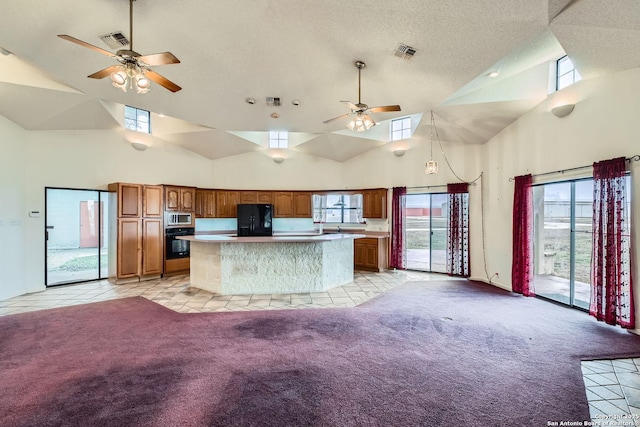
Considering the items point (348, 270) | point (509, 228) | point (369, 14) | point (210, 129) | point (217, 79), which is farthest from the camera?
point (210, 129)

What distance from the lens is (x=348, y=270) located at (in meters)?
6.05

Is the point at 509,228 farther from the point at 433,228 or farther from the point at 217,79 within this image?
the point at 217,79

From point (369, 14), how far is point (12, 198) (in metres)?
6.63

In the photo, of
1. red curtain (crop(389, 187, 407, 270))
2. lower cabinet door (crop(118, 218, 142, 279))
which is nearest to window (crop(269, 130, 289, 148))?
red curtain (crop(389, 187, 407, 270))

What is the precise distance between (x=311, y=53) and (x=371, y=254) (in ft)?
16.8

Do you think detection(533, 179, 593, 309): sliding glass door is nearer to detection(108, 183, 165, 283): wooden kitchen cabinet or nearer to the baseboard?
the baseboard

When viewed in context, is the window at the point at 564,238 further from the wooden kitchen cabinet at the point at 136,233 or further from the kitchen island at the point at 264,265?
the wooden kitchen cabinet at the point at 136,233

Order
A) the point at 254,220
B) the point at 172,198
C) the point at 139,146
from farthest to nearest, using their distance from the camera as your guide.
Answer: the point at 254,220, the point at 172,198, the point at 139,146

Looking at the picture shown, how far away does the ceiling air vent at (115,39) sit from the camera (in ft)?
9.98

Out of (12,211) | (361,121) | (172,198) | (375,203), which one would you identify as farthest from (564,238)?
(12,211)

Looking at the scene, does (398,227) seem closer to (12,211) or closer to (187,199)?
(187,199)

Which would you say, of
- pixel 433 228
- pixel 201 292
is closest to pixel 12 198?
pixel 201 292

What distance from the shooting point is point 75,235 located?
5906 millimetres

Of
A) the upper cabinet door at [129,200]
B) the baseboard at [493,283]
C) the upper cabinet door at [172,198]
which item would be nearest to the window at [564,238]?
the baseboard at [493,283]
